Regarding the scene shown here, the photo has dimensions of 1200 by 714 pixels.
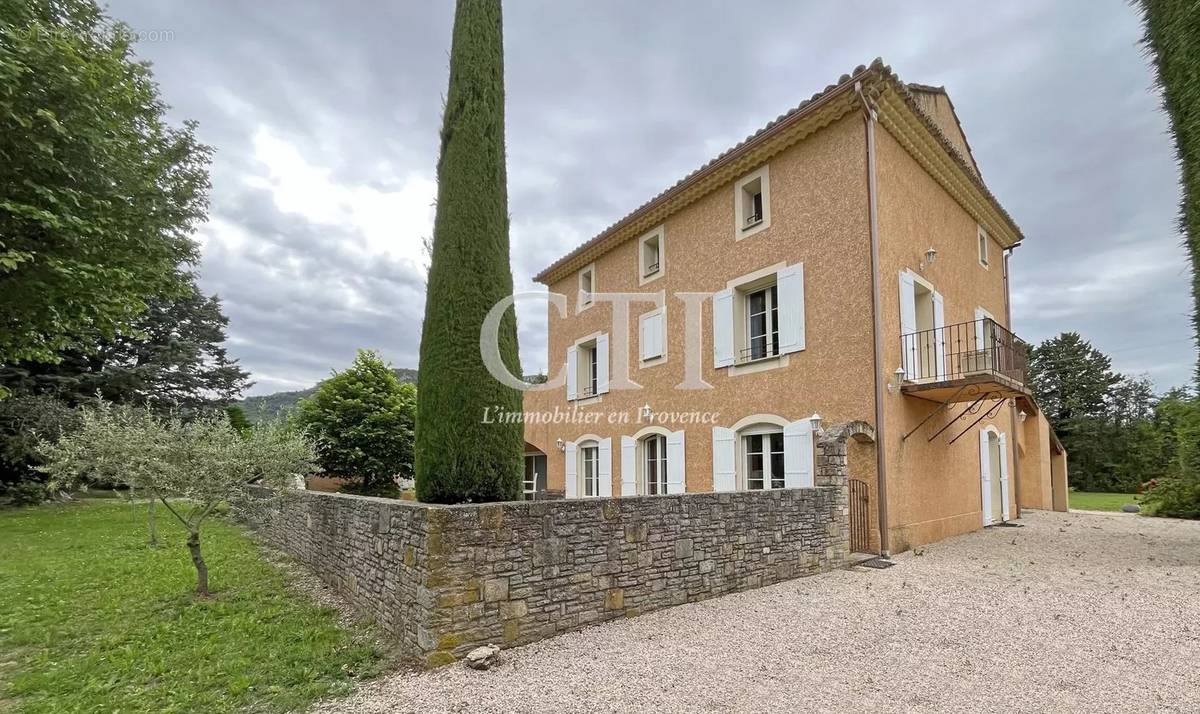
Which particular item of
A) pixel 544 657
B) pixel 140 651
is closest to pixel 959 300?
pixel 544 657

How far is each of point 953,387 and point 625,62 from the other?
697 centimetres

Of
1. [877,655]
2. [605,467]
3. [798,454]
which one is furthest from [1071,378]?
[877,655]

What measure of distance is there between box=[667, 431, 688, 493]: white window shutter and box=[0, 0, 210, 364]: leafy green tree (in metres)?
8.82

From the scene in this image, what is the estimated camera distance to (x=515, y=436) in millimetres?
5078

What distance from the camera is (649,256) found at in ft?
40.1

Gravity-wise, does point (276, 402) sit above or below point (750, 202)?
below

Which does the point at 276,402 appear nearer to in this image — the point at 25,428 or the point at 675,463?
the point at 675,463

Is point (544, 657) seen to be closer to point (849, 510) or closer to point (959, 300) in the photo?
point (849, 510)

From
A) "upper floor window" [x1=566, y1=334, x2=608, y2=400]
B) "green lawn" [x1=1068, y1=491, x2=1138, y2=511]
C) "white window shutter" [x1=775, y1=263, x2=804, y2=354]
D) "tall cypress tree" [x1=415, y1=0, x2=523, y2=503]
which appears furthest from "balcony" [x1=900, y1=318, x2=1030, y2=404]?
"green lawn" [x1=1068, y1=491, x2=1138, y2=511]

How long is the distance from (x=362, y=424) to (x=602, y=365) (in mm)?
7274

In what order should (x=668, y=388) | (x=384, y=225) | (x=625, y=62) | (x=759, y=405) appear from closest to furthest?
(x=384, y=225)
(x=625, y=62)
(x=759, y=405)
(x=668, y=388)

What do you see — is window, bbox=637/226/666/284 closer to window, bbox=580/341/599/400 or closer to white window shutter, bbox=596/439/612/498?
window, bbox=580/341/599/400

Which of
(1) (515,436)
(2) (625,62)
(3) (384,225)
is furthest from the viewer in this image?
(2) (625,62)

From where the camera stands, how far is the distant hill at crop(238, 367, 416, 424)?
26.7ft
